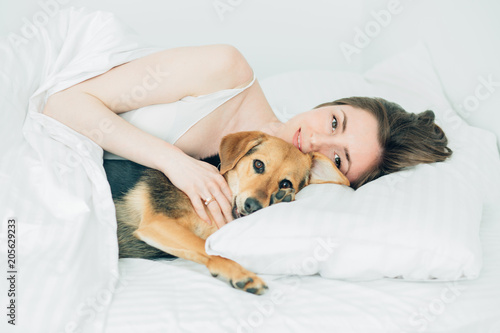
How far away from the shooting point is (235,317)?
53.9 inches

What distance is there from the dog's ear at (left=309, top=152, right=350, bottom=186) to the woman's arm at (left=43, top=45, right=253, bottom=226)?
52cm

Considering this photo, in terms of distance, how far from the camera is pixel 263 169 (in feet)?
6.61

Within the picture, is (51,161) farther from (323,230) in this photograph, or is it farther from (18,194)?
(323,230)

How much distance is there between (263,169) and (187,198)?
15.9 inches

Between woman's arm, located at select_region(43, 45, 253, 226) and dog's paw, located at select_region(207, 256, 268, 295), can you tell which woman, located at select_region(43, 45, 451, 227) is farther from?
dog's paw, located at select_region(207, 256, 268, 295)

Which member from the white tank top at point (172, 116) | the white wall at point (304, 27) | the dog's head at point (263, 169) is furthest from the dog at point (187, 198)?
the white wall at point (304, 27)

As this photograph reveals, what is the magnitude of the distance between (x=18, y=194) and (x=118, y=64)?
94 cm

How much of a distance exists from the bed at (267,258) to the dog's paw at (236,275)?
3 cm

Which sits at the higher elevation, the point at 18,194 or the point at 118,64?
the point at 118,64

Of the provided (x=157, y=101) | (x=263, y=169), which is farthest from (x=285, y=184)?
(x=157, y=101)

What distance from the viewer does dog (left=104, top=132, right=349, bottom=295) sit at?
1764 millimetres

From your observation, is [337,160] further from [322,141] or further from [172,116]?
[172,116]

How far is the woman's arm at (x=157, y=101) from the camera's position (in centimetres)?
191

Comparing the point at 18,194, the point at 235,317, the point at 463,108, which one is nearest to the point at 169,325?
the point at 235,317
